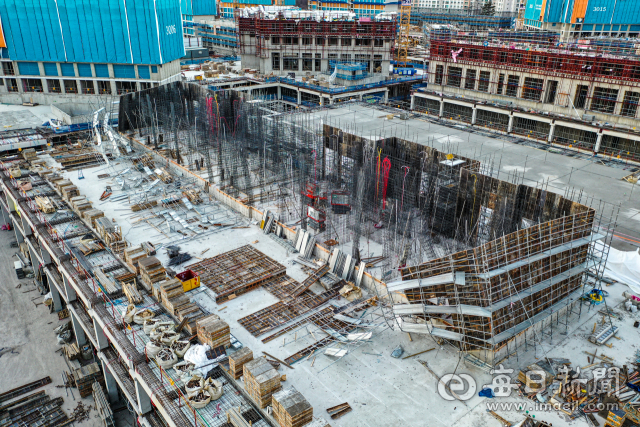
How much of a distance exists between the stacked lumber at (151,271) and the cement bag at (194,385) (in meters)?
7.47

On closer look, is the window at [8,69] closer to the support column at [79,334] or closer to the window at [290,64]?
the window at [290,64]

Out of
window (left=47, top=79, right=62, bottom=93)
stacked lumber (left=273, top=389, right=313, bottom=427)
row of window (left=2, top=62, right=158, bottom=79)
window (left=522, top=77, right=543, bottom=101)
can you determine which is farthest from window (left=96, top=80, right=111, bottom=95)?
stacked lumber (left=273, top=389, right=313, bottom=427)

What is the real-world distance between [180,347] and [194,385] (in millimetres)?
2474

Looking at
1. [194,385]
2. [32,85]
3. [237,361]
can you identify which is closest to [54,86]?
[32,85]

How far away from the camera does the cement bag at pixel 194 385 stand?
1822 centimetres

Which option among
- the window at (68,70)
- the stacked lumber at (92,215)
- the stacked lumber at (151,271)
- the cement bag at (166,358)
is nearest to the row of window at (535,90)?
the stacked lumber at (151,271)

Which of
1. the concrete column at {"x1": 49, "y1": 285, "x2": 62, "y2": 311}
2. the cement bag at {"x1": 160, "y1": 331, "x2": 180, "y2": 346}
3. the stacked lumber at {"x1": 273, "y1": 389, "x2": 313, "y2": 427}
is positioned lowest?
the concrete column at {"x1": 49, "y1": 285, "x2": 62, "y2": 311}

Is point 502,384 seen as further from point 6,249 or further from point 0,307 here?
point 6,249

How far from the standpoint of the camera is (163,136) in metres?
51.4

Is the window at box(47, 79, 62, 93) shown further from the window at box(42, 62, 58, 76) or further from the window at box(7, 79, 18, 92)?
the window at box(7, 79, 18, 92)

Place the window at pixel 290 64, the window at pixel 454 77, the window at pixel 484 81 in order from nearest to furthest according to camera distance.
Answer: the window at pixel 484 81 → the window at pixel 454 77 → the window at pixel 290 64

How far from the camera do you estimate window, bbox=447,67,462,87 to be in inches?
2495

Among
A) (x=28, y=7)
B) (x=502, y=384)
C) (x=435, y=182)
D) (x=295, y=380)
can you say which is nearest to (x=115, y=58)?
(x=28, y=7)

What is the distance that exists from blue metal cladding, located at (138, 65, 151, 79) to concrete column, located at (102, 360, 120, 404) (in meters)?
51.9
